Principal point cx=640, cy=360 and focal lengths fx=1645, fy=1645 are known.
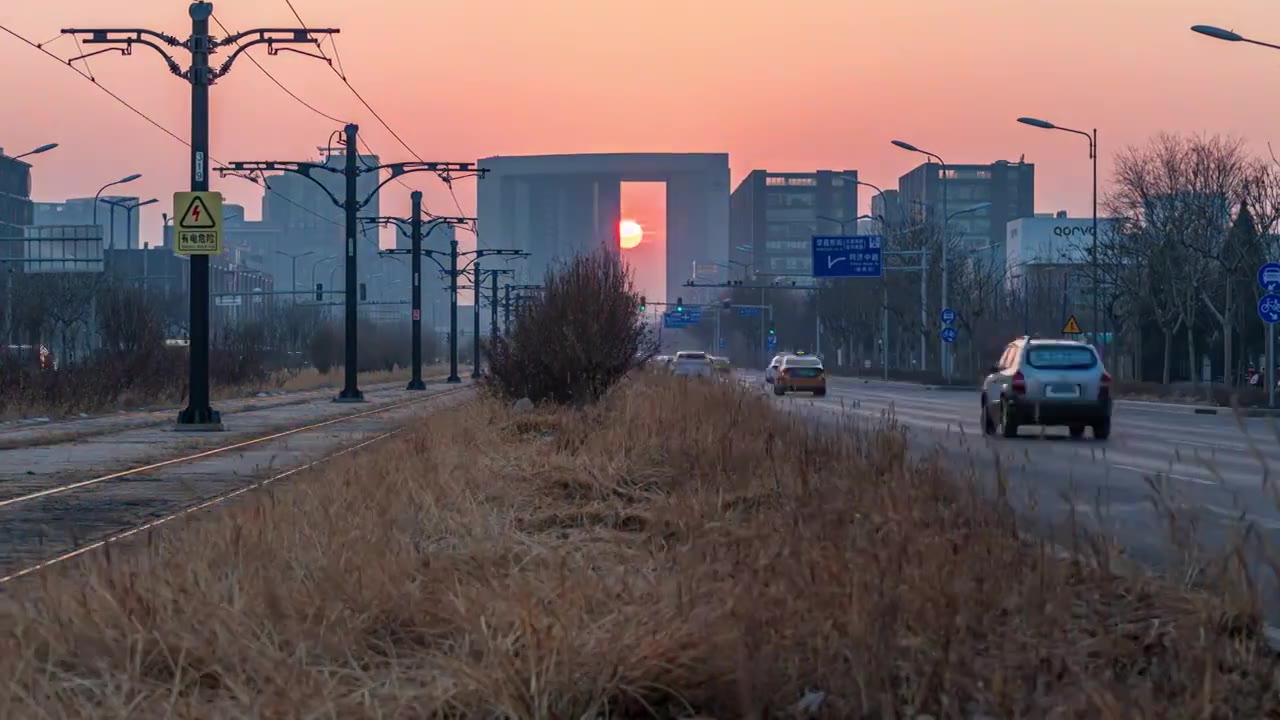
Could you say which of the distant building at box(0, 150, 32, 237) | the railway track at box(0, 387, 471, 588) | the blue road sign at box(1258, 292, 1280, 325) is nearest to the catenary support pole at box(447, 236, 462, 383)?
the blue road sign at box(1258, 292, 1280, 325)

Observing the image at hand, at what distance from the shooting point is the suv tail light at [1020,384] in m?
25.8

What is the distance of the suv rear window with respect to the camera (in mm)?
26203

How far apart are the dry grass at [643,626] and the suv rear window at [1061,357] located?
692 inches

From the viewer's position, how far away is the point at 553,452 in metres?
15.4

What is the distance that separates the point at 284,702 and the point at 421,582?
2.04 meters

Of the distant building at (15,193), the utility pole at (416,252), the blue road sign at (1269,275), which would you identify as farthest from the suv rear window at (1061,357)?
the distant building at (15,193)

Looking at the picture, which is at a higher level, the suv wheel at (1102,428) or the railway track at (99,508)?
the suv wheel at (1102,428)

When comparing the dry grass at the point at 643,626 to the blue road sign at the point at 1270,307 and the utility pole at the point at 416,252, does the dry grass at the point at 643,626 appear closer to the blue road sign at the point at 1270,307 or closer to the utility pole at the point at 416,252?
the blue road sign at the point at 1270,307

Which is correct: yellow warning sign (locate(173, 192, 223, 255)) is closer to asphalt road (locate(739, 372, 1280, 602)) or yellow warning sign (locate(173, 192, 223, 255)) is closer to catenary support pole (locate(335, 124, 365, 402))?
asphalt road (locate(739, 372, 1280, 602))

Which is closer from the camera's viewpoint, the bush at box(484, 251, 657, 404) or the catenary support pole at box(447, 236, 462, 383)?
the bush at box(484, 251, 657, 404)

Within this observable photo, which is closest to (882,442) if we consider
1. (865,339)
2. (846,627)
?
(846,627)

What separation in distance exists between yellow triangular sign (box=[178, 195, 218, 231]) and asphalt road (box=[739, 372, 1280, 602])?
11.4 metres

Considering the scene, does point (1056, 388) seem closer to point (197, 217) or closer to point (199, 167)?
point (197, 217)

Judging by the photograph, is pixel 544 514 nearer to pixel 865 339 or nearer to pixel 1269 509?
pixel 1269 509
